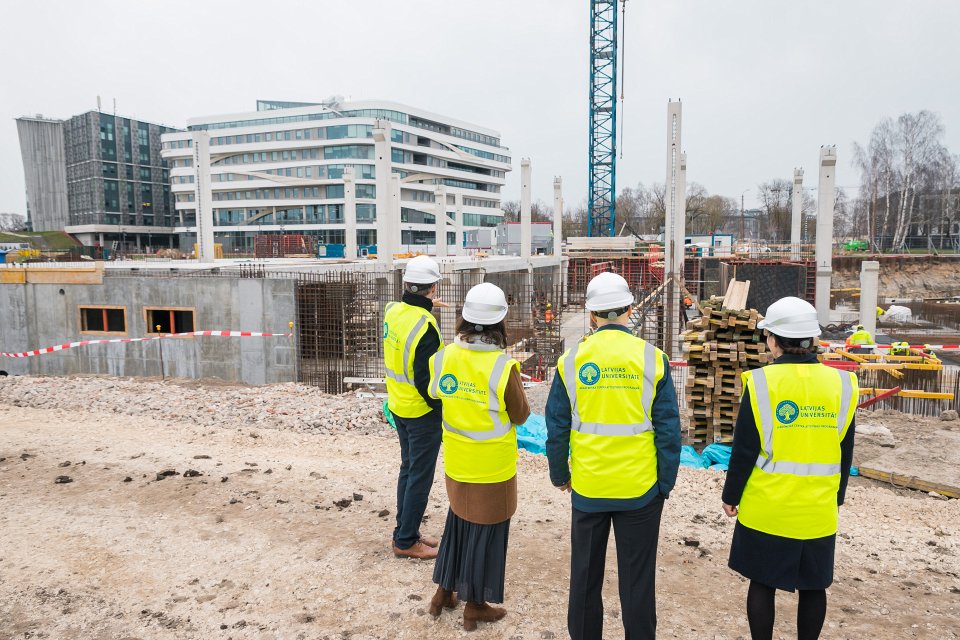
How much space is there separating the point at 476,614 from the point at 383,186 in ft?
45.6

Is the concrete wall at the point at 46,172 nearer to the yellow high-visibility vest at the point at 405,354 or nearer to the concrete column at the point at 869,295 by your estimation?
the concrete column at the point at 869,295

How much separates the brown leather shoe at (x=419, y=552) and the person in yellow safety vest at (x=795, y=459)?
1941 mm

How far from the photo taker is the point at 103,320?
1469 centimetres

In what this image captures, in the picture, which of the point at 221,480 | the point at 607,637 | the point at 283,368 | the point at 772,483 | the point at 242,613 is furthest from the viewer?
the point at 283,368

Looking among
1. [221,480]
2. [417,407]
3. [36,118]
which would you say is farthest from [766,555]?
[36,118]

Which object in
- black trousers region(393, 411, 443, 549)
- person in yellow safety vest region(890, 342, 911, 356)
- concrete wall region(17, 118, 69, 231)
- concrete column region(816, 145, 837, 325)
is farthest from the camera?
concrete wall region(17, 118, 69, 231)

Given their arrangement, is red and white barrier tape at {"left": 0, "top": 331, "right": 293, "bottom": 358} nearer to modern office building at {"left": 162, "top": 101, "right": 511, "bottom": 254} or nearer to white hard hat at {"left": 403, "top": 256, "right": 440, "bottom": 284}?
white hard hat at {"left": 403, "top": 256, "right": 440, "bottom": 284}

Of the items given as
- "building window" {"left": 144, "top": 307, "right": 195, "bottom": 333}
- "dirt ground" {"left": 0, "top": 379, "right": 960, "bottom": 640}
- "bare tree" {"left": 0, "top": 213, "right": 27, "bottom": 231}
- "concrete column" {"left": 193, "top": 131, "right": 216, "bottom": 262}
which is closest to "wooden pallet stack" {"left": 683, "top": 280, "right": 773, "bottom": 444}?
"dirt ground" {"left": 0, "top": 379, "right": 960, "bottom": 640}

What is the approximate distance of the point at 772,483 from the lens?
8.81 feet

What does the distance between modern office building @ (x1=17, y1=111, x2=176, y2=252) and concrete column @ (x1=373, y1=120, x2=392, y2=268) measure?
256 feet

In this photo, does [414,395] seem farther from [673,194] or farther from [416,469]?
[673,194]

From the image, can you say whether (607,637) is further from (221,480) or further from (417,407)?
(221,480)

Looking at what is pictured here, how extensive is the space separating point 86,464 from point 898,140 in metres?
61.5

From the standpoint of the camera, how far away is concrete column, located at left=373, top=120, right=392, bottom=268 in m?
15.8
